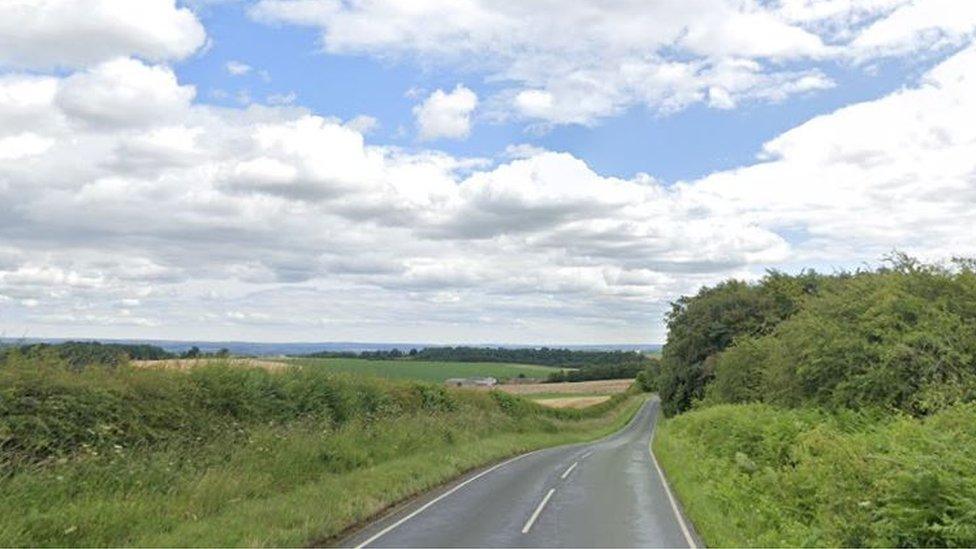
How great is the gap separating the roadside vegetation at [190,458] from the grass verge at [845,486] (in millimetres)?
6853

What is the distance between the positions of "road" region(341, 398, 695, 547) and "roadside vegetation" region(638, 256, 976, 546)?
3.33ft

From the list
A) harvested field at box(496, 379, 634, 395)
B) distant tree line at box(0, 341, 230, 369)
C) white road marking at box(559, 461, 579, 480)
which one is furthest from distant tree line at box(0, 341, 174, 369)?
harvested field at box(496, 379, 634, 395)

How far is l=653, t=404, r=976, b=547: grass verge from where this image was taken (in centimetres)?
980

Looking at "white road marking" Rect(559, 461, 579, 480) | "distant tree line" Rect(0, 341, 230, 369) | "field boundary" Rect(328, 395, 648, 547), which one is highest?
"distant tree line" Rect(0, 341, 230, 369)

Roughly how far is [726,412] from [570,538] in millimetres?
17509

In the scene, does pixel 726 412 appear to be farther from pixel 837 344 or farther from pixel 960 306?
pixel 960 306

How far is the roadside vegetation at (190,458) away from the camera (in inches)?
429

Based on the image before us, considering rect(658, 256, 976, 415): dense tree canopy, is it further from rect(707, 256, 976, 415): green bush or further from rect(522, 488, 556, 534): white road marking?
rect(522, 488, 556, 534): white road marking

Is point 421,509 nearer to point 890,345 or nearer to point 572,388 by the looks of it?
point 890,345

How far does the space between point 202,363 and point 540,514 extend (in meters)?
9.53

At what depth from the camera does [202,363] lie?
63.6ft

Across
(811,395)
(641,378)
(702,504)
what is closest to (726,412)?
(811,395)

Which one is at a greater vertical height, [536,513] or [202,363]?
[202,363]

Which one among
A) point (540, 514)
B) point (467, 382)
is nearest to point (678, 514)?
point (540, 514)
